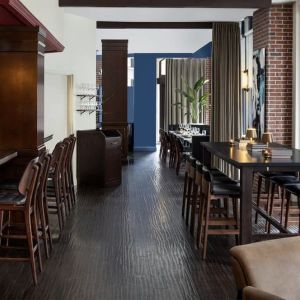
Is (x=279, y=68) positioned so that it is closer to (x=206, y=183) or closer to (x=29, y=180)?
(x=206, y=183)

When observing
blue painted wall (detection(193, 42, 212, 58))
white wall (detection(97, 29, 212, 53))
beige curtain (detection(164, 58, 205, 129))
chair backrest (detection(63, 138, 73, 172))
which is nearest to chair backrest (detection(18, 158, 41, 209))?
chair backrest (detection(63, 138, 73, 172))

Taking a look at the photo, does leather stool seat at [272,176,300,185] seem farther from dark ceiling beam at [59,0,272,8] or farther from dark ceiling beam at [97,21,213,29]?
dark ceiling beam at [97,21,213,29]

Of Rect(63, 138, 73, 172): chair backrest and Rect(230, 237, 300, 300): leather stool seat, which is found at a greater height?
Rect(63, 138, 73, 172): chair backrest

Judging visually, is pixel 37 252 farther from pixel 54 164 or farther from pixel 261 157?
pixel 261 157

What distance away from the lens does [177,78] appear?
1844cm

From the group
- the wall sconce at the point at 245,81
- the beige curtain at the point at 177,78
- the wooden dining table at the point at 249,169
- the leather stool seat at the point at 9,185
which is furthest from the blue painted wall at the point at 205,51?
the leather stool seat at the point at 9,185

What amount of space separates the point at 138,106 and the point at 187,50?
8.56 ft

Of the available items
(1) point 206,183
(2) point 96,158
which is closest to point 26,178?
(1) point 206,183

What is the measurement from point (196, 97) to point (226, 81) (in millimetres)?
6625

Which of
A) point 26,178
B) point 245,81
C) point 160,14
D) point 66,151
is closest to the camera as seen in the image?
point 26,178

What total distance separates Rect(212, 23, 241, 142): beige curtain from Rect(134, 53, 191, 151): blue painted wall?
7.28m

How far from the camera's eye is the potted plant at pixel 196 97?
52.5ft

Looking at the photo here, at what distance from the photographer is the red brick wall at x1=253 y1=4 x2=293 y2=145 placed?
832 centimetres

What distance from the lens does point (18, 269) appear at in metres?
4.80
